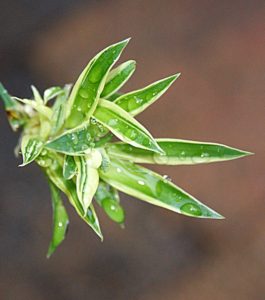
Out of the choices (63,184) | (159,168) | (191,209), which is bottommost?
(159,168)

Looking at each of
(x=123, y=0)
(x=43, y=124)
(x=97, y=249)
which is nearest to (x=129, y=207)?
(x=97, y=249)

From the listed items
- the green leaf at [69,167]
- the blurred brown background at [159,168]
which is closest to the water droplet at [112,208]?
the green leaf at [69,167]

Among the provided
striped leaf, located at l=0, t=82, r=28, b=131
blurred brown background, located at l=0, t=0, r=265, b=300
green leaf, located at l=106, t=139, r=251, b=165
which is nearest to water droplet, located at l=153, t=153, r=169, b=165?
green leaf, located at l=106, t=139, r=251, b=165

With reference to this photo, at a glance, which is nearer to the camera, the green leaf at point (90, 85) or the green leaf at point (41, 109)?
the green leaf at point (90, 85)

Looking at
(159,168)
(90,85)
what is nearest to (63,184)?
(90,85)

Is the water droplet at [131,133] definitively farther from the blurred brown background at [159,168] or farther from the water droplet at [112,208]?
the blurred brown background at [159,168]

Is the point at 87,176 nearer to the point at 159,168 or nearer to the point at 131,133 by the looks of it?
the point at 131,133

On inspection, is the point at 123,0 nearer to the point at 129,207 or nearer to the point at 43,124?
the point at 129,207
